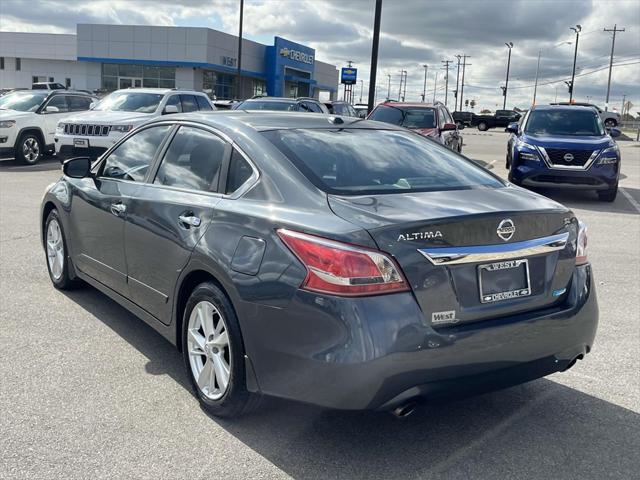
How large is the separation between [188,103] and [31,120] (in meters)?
4.05

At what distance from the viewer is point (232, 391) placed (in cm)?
340

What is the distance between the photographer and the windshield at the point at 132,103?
15148mm

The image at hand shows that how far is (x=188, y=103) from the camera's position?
51.9 feet

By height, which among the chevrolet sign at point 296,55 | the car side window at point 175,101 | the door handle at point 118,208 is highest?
the chevrolet sign at point 296,55

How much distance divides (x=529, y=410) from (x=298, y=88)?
245ft

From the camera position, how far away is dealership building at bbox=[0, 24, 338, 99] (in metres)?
57.0

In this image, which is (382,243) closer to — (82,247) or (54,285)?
(82,247)

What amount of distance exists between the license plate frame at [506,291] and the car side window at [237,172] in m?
1.33

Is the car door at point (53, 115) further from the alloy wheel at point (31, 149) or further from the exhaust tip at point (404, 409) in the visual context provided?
the exhaust tip at point (404, 409)

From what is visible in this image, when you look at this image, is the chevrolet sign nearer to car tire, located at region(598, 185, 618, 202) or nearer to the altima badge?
car tire, located at region(598, 185, 618, 202)

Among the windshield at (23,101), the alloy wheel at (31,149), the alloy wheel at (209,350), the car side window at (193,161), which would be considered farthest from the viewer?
the windshield at (23,101)

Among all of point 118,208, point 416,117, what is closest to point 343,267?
point 118,208

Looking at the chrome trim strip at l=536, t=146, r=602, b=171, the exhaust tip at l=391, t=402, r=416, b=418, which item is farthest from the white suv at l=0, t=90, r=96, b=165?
the exhaust tip at l=391, t=402, r=416, b=418

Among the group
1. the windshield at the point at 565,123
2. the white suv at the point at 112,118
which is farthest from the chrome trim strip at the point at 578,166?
the white suv at the point at 112,118
